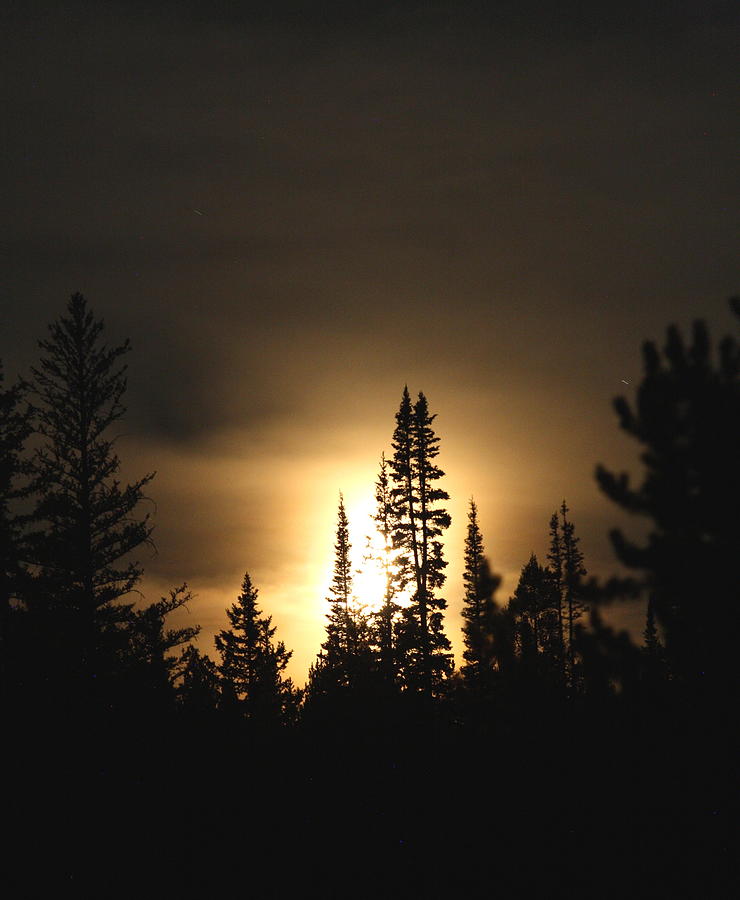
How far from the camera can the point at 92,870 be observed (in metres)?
13.9

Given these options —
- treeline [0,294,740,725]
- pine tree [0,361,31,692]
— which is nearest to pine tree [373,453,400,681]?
treeline [0,294,740,725]

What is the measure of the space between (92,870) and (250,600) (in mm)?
47750

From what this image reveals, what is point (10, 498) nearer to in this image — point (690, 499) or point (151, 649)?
point (151, 649)

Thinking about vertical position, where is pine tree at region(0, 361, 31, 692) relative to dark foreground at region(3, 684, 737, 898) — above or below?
above

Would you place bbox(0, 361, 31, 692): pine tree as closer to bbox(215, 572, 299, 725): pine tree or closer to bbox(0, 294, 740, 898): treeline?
bbox(0, 294, 740, 898): treeline

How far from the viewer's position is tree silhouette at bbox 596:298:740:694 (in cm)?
680

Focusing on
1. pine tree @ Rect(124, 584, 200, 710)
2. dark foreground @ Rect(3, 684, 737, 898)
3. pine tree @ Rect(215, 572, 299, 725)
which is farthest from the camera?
pine tree @ Rect(215, 572, 299, 725)

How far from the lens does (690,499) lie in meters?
7.12

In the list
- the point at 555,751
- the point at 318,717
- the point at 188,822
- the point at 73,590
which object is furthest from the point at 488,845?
the point at 318,717

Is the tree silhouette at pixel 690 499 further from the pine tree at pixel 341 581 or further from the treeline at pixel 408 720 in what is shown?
the pine tree at pixel 341 581

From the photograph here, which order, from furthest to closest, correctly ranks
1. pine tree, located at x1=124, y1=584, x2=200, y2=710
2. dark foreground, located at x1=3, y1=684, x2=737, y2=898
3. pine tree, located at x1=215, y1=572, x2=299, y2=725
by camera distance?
pine tree, located at x1=215, y1=572, x2=299, y2=725, pine tree, located at x1=124, y1=584, x2=200, y2=710, dark foreground, located at x1=3, y1=684, x2=737, y2=898

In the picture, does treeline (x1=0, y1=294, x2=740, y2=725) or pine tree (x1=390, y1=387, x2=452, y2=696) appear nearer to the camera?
treeline (x1=0, y1=294, x2=740, y2=725)

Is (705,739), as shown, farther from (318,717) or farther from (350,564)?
(350,564)

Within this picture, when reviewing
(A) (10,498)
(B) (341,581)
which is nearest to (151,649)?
(A) (10,498)
